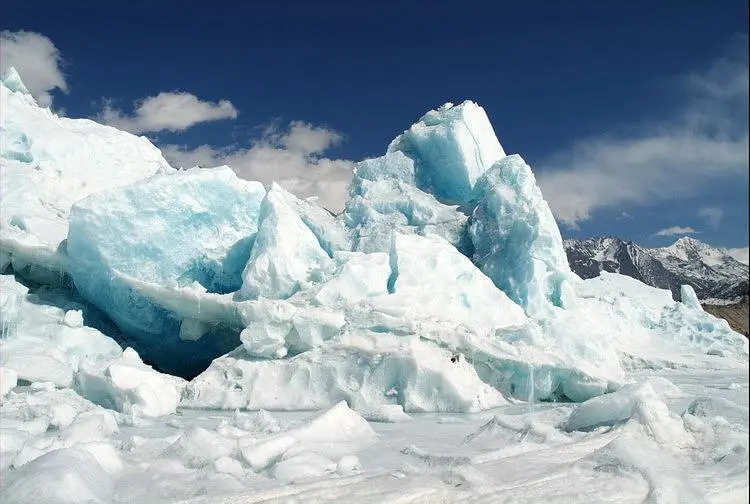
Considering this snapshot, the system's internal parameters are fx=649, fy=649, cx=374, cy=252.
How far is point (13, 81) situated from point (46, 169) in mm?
4426

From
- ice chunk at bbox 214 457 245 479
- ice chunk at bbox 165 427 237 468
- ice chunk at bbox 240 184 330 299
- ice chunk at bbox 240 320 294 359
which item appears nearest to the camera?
ice chunk at bbox 214 457 245 479

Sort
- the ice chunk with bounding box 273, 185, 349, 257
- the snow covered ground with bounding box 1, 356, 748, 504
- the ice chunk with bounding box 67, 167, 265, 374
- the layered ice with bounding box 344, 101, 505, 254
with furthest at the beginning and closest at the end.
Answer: the layered ice with bounding box 344, 101, 505, 254 < the ice chunk with bounding box 273, 185, 349, 257 < the ice chunk with bounding box 67, 167, 265, 374 < the snow covered ground with bounding box 1, 356, 748, 504

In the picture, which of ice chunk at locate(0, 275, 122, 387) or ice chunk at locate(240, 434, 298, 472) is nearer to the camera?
ice chunk at locate(240, 434, 298, 472)

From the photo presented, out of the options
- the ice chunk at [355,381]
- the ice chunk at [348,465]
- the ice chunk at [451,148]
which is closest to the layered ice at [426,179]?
the ice chunk at [451,148]

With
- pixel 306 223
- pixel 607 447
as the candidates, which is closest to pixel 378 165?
pixel 306 223

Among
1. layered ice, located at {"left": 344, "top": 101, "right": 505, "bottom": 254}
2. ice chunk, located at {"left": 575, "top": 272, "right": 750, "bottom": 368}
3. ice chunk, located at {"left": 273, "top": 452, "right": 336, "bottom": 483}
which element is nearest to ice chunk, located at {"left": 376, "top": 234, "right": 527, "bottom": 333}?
layered ice, located at {"left": 344, "top": 101, "right": 505, "bottom": 254}

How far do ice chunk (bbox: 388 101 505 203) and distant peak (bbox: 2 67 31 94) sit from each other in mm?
10108

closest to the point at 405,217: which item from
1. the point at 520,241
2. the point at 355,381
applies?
the point at 520,241

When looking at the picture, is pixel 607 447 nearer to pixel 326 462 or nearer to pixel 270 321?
pixel 326 462

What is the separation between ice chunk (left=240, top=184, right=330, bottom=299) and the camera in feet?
37.3

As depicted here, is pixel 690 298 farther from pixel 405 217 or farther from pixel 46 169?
pixel 46 169

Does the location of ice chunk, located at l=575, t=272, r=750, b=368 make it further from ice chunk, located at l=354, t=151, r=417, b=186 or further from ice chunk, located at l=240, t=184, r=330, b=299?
ice chunk, located at l=240, t=184, r=330, b=299

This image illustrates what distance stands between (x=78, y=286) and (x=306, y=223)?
15.7 ft

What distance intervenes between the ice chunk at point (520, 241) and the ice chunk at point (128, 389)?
700cm
